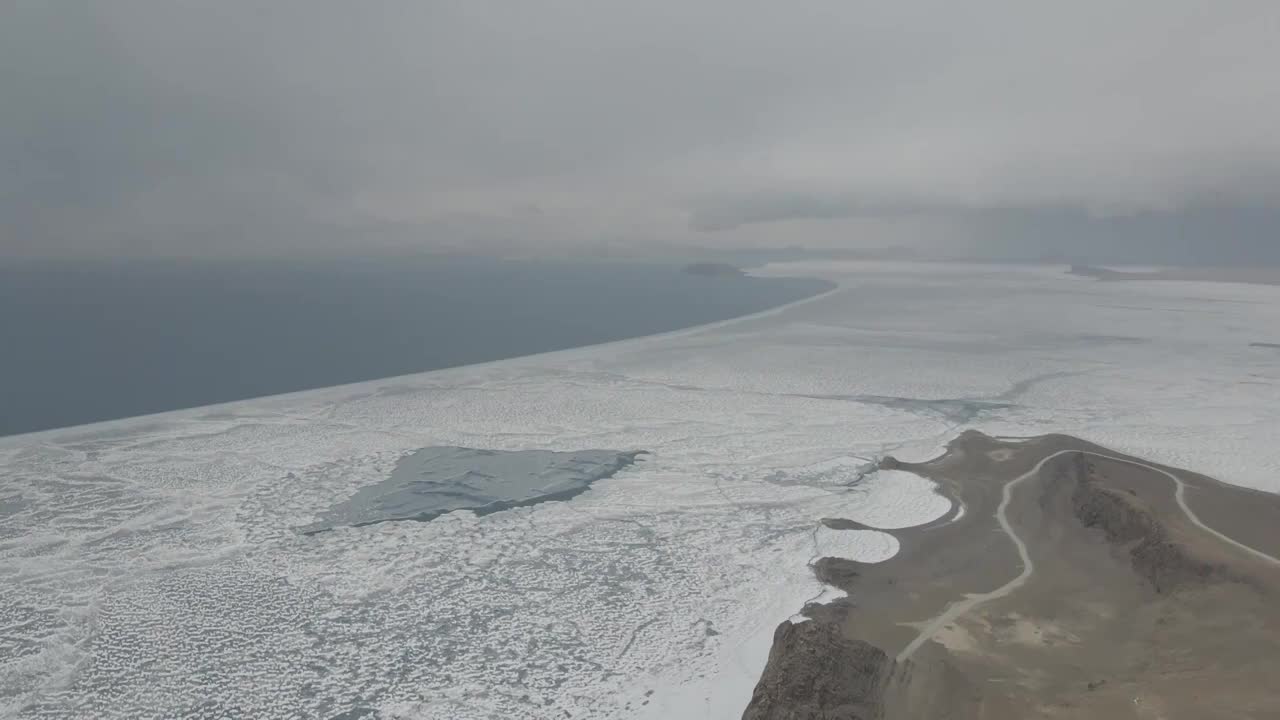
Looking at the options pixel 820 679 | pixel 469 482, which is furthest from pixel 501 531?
pixel 820 679

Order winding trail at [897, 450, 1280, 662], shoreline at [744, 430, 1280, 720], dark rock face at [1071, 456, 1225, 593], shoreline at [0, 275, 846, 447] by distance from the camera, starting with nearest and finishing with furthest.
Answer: shoreline at [744, 430, 1280, 720]
winding trail at [897, 450, 1280, 662]
dark rock face at [1071, 456, 1225, 593]
shoreline at [0, 275, 846, 447]

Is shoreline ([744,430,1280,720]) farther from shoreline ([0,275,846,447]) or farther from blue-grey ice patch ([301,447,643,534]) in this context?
→ shoreline ([0,275,846,447])

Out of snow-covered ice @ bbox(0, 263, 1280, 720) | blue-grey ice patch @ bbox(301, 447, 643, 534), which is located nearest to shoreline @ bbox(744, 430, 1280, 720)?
snow-covered ice @ bbox(0, 263, 1280, 720)

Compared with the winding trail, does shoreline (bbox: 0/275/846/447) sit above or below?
above

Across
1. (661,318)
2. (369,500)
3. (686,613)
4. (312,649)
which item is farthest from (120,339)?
(686,613)

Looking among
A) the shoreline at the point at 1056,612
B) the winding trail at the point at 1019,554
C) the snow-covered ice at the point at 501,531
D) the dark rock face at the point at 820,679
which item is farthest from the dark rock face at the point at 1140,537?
the dark rock face at the point at 820,679

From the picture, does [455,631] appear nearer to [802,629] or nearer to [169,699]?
[169,699]

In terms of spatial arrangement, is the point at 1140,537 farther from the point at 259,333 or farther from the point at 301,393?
the point at 259,333
